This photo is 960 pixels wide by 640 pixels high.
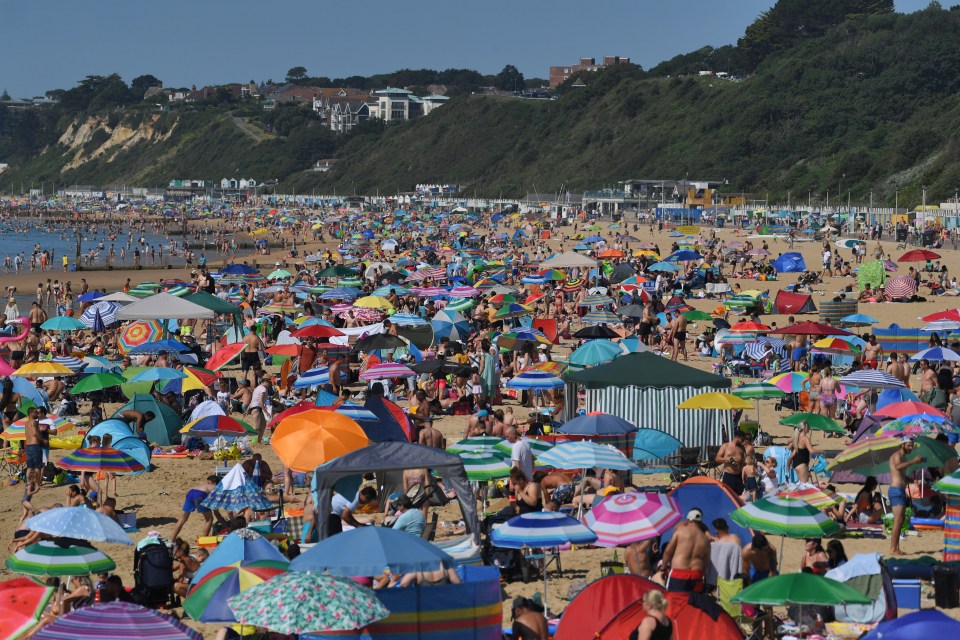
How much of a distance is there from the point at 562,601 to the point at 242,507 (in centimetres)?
265

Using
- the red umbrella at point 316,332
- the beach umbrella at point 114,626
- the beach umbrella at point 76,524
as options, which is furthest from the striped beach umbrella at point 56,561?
the red umbrella at point 316,332

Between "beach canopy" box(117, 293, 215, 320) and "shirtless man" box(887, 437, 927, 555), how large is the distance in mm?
10916

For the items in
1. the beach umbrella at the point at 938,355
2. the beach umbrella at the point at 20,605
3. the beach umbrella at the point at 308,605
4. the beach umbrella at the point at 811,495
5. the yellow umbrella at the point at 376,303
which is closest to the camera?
the beach umbrella at the point at 308,605

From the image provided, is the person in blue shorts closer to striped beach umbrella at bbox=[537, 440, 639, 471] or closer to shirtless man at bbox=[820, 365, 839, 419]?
striped beach umbrella at bbox=[537, 440, 639, 471]

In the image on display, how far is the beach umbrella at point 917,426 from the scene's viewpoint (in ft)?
36.1

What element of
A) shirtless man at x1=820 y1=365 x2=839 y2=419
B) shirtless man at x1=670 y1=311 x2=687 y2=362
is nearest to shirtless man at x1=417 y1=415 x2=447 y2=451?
shirtless man at x1=820 y1=365 x2=839 y2=419

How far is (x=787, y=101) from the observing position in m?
94.6

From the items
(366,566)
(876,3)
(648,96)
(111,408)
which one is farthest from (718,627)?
(876,3)

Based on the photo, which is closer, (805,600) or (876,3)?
(805,600)

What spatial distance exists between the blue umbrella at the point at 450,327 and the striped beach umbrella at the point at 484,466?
33.2 feet

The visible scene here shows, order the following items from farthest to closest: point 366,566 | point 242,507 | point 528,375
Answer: point 528,375 < point 242,507 < point 366,566

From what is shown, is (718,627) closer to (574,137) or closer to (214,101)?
(574,137)

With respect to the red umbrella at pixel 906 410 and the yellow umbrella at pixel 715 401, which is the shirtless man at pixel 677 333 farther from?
the yellow umbrella at pixel 715 401

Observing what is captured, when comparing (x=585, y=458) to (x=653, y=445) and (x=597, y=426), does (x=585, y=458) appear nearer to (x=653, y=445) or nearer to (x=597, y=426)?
(x=597, y=426)
